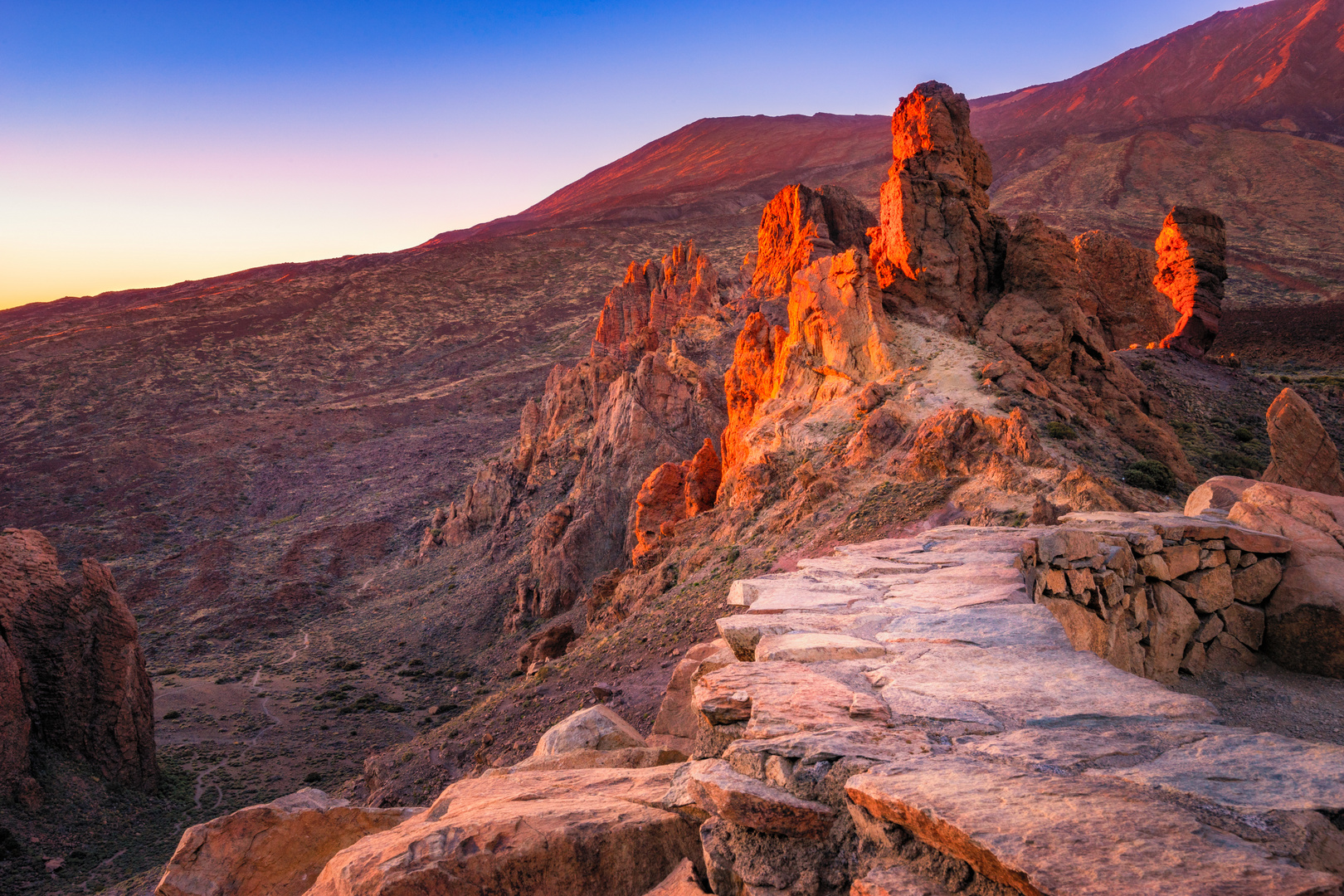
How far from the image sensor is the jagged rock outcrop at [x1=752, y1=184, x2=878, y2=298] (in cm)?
3641

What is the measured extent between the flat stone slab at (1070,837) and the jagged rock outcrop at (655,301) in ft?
136

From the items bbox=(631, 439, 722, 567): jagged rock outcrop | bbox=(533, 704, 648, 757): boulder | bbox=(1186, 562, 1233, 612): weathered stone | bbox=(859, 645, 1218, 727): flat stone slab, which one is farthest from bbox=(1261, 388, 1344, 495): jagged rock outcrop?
bbox=(533, 704, 648, 757): boulder

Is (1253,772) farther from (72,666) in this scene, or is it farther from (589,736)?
(72,666)

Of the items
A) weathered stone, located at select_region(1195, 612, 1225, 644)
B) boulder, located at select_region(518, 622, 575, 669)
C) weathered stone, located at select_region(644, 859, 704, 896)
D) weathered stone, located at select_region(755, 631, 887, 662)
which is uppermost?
weathered stone, located at select_region(755, 631, 887, 662)

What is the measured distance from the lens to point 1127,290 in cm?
3462

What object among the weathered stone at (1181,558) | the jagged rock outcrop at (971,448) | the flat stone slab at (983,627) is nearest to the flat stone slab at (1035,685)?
the flat stone slab at (983,627)

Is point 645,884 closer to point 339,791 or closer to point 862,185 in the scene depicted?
point 339,791

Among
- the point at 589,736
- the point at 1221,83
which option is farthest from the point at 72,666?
the point at 1221,83

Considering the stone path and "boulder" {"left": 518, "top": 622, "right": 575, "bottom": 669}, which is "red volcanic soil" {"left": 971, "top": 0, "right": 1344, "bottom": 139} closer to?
"boulder" {"left": 518, "top": 622, "right": 575, "bottom": 669}

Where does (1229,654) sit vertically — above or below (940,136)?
below

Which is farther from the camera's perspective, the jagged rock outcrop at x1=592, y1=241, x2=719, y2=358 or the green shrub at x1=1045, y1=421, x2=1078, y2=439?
the jagged rock outcrop at x1=592, y1=241, x2=719, y2=358

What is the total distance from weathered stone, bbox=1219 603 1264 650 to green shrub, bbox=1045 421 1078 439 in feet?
28.7

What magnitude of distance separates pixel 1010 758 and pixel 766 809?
3.91 feet

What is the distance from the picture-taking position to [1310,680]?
26.7ft
